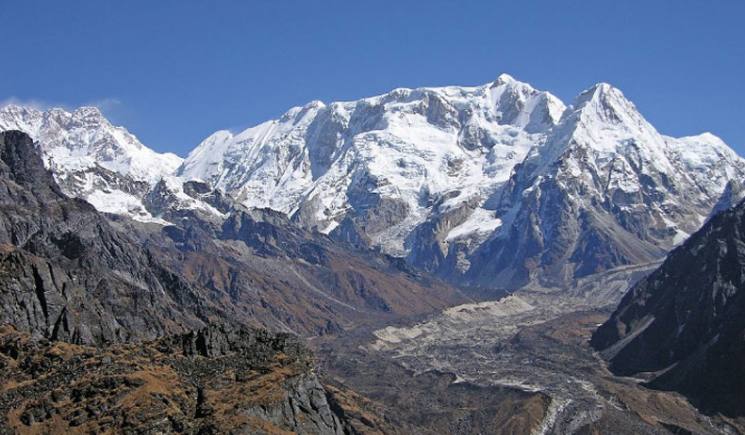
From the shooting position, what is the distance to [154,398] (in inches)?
7116

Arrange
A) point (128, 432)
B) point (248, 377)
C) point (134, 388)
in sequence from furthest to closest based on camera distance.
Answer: point (248, 377) < point (134, 388) < point (128, 432)

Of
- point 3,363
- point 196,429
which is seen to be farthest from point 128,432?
point 3,363

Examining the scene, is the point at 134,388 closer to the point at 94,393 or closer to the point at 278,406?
the point at 94,393

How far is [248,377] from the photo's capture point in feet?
641

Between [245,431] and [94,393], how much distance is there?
27.4 m

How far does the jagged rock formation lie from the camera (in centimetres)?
17512

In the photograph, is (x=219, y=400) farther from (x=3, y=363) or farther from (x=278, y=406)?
(x=3, y=363)

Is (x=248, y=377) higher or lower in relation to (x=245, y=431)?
higher

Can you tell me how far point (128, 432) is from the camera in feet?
565

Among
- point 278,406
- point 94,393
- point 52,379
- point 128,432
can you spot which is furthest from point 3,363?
point 278,406

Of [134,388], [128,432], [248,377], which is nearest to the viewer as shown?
[128,432]

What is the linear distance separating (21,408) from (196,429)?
29.6 m

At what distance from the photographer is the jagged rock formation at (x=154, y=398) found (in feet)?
575

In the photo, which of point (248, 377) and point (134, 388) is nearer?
point (134, 388)
